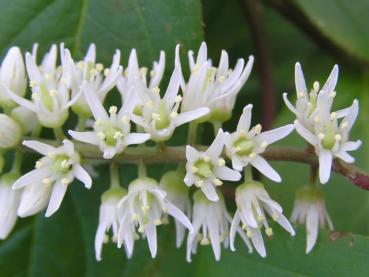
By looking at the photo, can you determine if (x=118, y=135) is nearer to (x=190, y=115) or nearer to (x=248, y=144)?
(x=190, y=115)

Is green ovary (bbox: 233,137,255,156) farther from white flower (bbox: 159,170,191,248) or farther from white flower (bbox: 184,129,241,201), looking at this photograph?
white flower (bbox: 159,170,191,248)

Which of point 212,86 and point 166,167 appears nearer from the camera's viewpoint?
point 212,86

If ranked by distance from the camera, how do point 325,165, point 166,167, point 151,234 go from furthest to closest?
point 166,167, point 151,234, point 325,165

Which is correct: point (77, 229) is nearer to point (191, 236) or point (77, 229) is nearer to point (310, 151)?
point (191, 236)

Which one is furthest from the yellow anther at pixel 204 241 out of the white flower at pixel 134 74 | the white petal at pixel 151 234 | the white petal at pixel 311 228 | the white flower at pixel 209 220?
the white flower at pixel 134 74

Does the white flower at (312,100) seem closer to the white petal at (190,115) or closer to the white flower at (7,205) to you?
the white petal at (190,115)

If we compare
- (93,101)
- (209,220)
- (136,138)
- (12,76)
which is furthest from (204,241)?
(12,76)

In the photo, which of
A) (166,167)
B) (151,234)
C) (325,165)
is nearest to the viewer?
(325,165)

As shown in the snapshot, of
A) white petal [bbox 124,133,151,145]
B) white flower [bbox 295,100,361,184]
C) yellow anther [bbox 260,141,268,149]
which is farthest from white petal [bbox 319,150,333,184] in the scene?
white petal [bbox 124,133,151,145]
